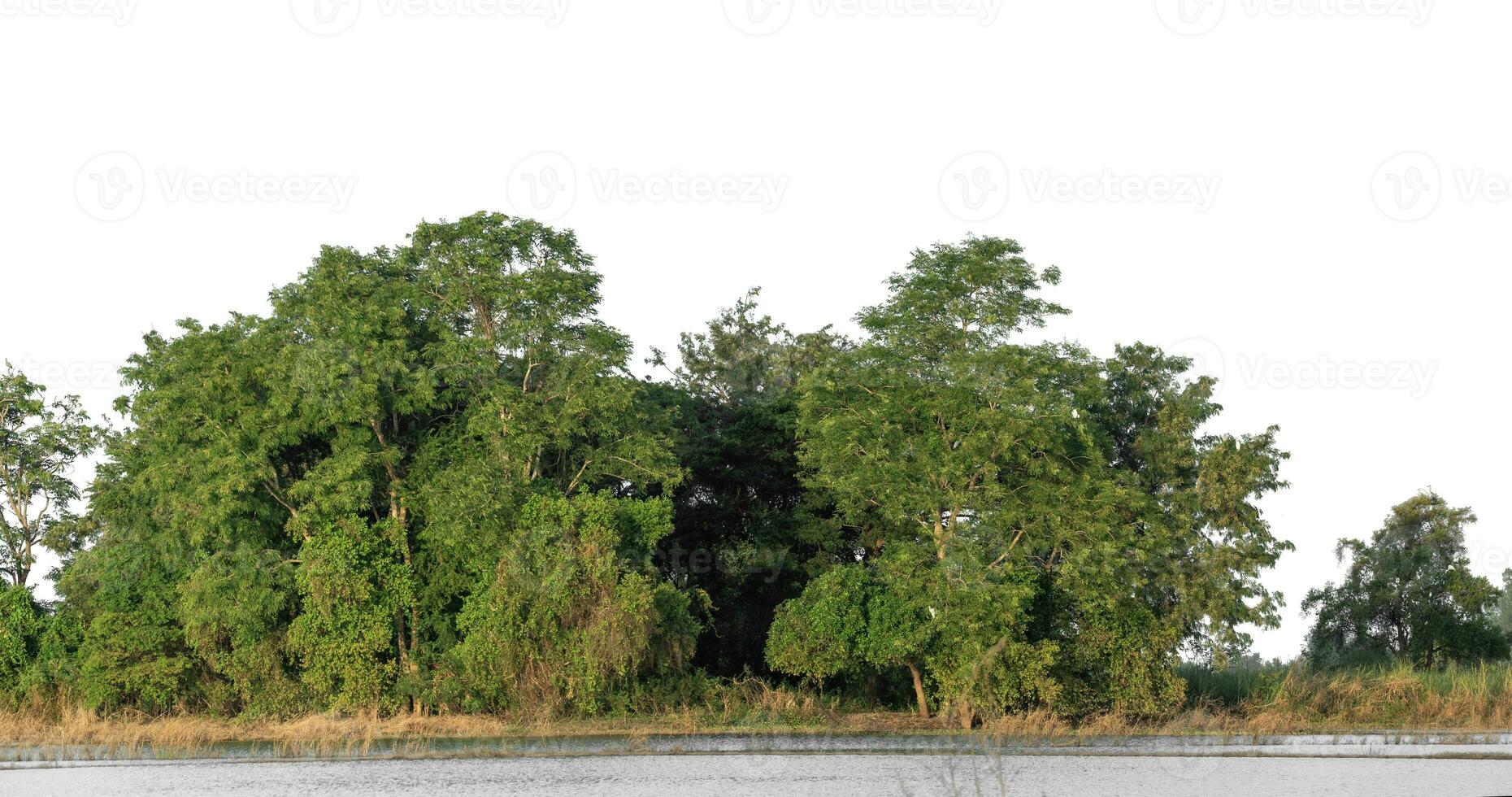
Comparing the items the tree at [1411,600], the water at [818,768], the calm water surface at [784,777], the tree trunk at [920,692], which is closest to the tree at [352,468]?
the water at [818,768]

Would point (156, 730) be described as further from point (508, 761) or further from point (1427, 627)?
point (1427, 627)

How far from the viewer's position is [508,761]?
3262 cm

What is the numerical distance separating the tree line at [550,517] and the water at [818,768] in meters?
3.79

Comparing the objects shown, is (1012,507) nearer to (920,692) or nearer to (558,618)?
(920,692)

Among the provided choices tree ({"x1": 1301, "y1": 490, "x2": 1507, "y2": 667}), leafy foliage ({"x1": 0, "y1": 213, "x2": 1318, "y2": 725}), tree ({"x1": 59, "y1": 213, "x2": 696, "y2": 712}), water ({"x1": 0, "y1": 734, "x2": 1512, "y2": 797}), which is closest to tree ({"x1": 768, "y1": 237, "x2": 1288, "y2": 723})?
leafy foliage ({"x1": 0, "y1": 213, "x2": 1318, "y2": 725})

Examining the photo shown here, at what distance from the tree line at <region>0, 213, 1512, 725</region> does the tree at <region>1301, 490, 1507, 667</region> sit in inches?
385

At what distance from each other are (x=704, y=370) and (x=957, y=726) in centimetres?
2470

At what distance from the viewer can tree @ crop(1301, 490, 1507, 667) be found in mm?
49750

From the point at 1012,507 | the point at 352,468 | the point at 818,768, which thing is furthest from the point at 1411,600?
the point at 352,468

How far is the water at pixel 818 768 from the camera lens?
1080 inches

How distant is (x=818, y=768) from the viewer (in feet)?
101

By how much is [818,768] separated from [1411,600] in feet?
96.5

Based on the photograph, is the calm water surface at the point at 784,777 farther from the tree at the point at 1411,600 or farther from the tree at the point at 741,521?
the tree at the point at 1411,600

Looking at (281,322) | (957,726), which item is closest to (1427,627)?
(957,726)
